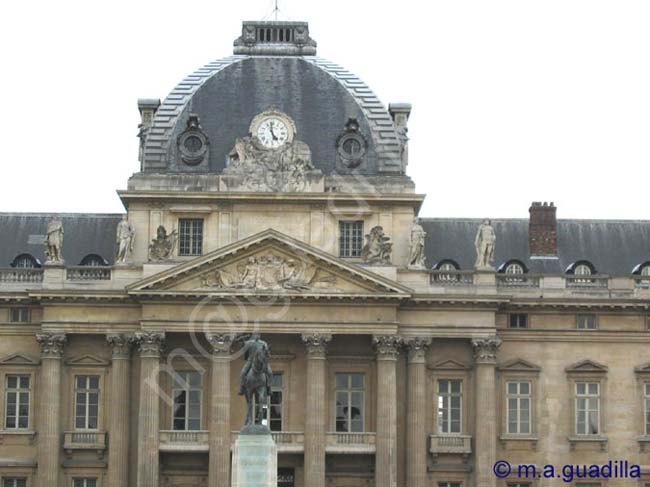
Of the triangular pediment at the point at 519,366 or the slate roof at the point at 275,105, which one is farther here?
the slate roof at the point at 275,105

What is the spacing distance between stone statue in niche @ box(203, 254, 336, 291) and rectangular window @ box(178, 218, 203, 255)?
2852 millimetres

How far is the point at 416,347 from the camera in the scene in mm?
91938

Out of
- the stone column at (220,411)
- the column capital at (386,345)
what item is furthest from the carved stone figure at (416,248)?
the stone column at (220,411)

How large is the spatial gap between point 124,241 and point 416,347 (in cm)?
1399

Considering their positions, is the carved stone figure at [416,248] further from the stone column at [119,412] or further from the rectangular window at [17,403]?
the rectangular window at [17,403]

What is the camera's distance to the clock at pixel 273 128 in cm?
9325

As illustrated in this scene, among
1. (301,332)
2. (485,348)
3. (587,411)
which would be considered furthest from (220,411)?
(587,411)

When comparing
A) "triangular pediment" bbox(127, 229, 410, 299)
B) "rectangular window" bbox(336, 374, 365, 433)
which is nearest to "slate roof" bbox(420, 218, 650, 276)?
"triangular pediment" bbox(127, 229, 410, 299)

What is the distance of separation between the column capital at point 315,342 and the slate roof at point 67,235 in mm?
10935

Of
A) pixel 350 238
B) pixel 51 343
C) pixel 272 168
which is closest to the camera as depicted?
pixel 51 343

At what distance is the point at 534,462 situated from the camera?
9275cm

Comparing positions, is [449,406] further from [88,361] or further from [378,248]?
[88,361]

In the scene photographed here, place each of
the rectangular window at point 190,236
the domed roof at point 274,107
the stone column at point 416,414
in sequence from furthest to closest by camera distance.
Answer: the domed roof at point 274,107 → the rectangular window at point 190,236 → the stone column at point 416,414

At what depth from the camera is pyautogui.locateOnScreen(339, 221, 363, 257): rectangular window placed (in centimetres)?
9369
